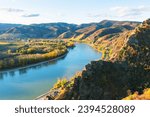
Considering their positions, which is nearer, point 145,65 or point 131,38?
point 145,65

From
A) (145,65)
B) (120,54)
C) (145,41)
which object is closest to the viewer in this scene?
(145,65)

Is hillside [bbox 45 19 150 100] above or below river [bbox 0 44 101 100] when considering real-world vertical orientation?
above

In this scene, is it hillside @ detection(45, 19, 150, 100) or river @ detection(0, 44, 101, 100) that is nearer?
hillside @ detection(45, 19, 150, 100)

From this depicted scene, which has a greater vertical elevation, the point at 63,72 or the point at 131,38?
the point at 131,38

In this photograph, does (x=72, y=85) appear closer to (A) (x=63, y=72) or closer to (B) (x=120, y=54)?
(B) (x=120, y=54)

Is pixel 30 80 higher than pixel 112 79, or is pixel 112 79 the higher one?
pixel 112 79

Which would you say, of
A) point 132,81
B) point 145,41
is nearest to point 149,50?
point 145,41

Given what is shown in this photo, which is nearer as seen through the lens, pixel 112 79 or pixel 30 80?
pixel 112 79

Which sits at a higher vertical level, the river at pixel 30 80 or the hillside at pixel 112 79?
the hillside at pixel 112 79

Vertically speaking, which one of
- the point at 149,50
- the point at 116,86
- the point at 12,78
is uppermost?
the point at 149,50

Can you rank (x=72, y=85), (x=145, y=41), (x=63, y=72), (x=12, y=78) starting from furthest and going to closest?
(x=63, y=72) < (x=12, y=78) < (x=145, y=41) < (x=72, y=85)

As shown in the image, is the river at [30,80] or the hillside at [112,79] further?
the river at [30,80]
